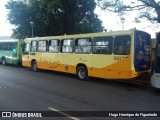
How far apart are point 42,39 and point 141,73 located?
363 inches

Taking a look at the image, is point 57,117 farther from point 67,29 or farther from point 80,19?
point 80,19

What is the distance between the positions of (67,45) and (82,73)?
2.46m

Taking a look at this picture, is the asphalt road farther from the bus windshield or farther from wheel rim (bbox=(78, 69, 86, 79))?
wheel rim (bbox=(78, 69, 86, 79))

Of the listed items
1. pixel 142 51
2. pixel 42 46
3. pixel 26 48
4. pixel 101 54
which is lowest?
pixel 101 54

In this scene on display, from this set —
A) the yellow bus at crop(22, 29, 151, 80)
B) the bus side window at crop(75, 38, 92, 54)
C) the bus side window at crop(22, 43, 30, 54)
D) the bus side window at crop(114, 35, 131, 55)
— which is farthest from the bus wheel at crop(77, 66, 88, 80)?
the bus side window at crop(22, 43, 30, 54)

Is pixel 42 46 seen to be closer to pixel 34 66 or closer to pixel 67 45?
pixel 34 66

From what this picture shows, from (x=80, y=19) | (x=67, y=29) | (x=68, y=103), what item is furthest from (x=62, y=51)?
(x=80, y=19)

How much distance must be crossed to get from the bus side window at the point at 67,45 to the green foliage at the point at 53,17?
9.99 meters

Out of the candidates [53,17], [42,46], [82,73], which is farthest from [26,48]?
[53,17]

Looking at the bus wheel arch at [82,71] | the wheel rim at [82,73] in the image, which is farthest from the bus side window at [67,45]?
the wheel rim at [82,73]

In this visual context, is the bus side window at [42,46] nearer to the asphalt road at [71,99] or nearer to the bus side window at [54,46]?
the bus side window at [54,46]

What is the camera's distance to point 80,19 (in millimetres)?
32781

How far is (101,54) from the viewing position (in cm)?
1614

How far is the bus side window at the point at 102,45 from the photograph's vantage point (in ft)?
51.3
